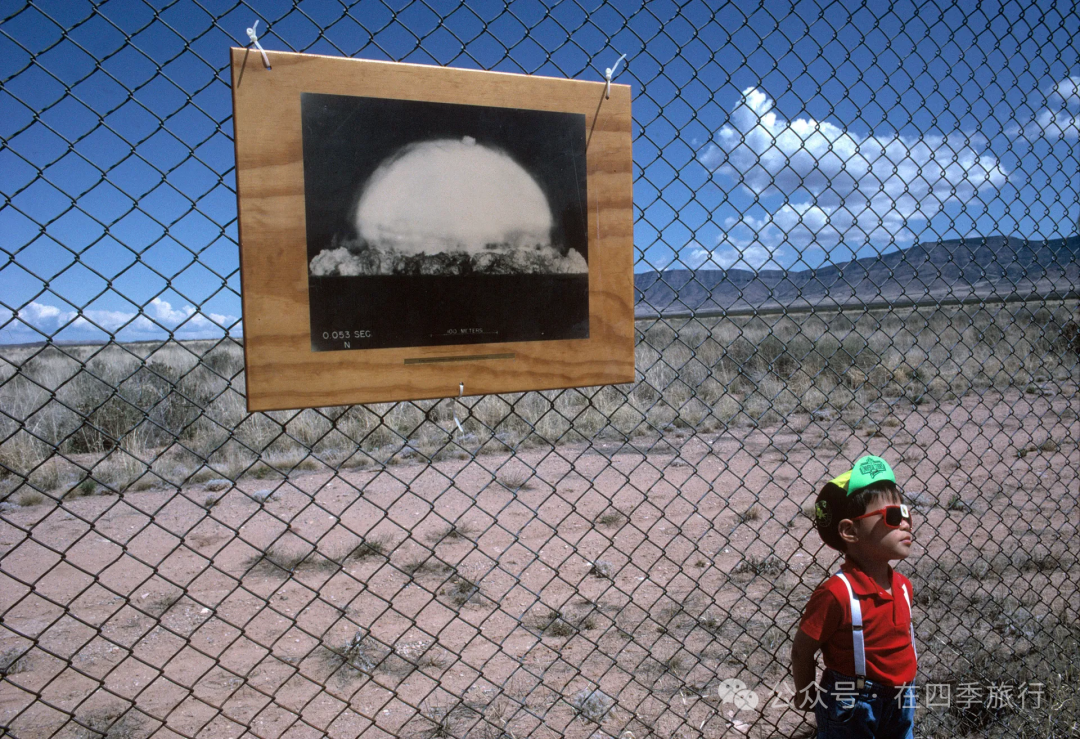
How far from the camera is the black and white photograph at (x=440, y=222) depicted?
170cm

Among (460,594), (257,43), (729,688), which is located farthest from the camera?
(460,594)

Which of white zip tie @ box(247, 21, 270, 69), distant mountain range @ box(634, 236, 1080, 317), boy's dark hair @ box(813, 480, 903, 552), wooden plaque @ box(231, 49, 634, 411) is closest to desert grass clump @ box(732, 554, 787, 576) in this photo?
distant mountain range @ box(634, 236, 1080, 317)

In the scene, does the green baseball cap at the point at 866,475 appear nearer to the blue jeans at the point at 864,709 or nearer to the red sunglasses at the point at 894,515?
the red sunglasses at the point at 894,515

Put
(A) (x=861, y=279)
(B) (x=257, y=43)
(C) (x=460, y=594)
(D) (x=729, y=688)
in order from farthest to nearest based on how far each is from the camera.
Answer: (C) (x=460, y=594)
(A) (x=861, y=279)
(D) (x=729, y=688)
(B) (x=257, y=43)

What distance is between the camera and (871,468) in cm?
199

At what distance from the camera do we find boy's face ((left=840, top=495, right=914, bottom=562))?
1934mm

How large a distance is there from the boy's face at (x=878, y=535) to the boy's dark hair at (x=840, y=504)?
0.05 feet

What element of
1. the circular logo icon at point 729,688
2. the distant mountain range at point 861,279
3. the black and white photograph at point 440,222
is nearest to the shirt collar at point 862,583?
the distant mountain range at point 861,279

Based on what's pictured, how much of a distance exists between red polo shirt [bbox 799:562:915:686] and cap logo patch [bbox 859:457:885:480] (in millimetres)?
269

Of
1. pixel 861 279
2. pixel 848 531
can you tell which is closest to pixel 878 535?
pixel 848 531

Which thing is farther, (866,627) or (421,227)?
(866,627)

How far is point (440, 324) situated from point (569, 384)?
41 centimetres

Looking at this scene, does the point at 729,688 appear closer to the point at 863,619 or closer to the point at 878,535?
the point at 863,619

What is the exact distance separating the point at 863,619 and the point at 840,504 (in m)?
0.32
